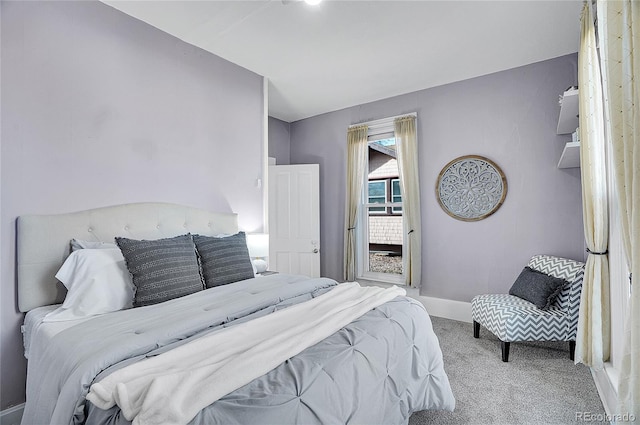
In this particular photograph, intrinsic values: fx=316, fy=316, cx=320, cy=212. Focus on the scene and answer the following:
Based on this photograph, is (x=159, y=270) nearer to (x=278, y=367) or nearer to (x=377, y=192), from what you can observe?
(x=278, y=367)

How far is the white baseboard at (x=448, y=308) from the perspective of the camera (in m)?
3.58

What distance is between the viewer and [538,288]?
2705 millimetres

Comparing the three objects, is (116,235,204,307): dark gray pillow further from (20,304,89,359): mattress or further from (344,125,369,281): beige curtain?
(344,125,369,281): beige curtain

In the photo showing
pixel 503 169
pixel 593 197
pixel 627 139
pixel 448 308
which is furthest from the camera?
pixel 448 308

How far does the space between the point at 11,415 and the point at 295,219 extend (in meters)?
3.15

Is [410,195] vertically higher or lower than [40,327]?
higher

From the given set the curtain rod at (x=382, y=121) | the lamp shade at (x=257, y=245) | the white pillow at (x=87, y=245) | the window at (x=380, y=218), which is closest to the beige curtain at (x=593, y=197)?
the curtain rod at (x=382, y=121)

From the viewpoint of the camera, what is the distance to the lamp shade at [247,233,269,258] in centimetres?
309

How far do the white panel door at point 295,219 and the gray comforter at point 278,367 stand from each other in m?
2.34

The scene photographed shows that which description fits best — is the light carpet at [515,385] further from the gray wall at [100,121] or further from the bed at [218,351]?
the gray wall at [100,121]

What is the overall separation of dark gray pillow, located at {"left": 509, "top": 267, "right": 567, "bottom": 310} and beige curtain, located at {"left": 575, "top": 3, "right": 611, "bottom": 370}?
419 millimetres

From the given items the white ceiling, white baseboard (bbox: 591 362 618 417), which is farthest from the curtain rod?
white baseboard (bbox: 591 362 618 417)

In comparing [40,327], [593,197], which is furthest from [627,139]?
[40,327]

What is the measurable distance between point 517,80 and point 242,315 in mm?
3550
